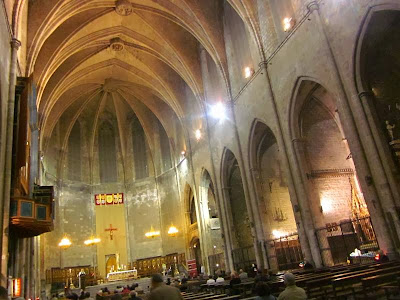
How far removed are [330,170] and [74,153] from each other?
72.0 feet

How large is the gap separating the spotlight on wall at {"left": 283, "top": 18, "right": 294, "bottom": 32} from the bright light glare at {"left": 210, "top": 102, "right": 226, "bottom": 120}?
22.2 feet

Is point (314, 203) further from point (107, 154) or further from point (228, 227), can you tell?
point (107, 154)

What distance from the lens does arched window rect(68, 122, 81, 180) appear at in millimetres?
29938

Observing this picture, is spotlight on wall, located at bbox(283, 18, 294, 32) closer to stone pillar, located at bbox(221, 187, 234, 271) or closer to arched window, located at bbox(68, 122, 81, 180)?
stone pillar, located at bbox(221, 187, 234, 271)

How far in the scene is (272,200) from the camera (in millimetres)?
19547

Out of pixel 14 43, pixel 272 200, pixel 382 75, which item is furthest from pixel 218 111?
pixel 14 43

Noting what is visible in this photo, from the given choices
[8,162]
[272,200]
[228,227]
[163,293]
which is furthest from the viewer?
[228,227]

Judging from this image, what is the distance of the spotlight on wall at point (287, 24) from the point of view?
14.7 meters

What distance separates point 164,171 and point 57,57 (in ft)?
43.3

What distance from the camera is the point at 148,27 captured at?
22.5 m

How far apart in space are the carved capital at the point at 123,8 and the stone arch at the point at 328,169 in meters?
11.9

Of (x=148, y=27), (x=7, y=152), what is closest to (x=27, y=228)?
(x=7, y=152)

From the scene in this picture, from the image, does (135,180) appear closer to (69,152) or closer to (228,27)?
(69,152)

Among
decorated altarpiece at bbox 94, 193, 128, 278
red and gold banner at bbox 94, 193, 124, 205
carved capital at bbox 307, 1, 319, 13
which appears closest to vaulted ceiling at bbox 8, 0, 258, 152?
carved capital at bbox 307, 1, 319, 13
